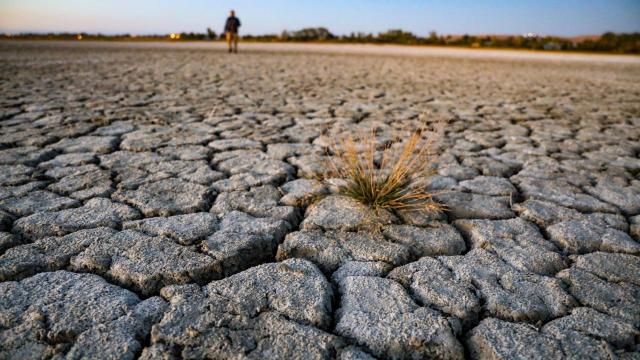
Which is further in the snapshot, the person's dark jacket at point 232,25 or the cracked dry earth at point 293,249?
the person's dark jacket at point 232,25

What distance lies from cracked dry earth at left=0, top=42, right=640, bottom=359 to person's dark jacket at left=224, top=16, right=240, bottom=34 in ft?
28.6

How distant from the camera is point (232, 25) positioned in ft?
36.4

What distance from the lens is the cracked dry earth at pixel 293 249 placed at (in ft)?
3.25

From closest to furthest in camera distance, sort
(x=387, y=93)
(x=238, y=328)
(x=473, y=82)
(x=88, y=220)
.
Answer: (x=238, y=328) → (x=88, y=220) → (x=387, y=93) → (x=473, y=82)

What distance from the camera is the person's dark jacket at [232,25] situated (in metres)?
11.0

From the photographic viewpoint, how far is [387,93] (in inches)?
195

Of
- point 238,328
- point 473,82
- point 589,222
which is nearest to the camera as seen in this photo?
point 238,328

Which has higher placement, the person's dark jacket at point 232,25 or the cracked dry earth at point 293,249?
the person's dark jacket at point 232,25

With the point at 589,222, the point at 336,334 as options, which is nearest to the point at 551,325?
the point at 336,334

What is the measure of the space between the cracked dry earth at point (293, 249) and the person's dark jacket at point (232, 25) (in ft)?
28.6

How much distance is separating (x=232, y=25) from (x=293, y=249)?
10802mm

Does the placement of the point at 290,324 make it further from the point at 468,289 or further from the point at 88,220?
the point at 88,220

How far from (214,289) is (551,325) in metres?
0.85

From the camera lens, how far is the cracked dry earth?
0.99 meters
